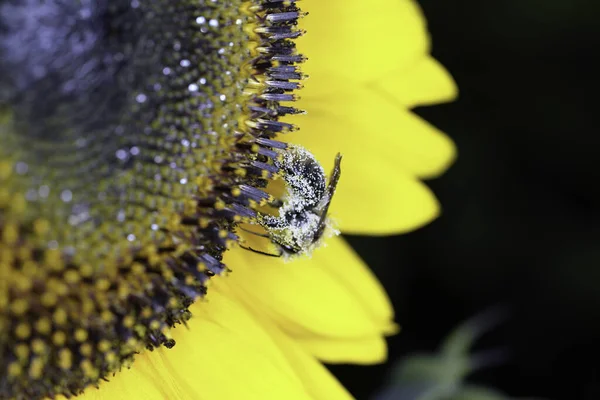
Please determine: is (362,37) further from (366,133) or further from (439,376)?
(439,376)

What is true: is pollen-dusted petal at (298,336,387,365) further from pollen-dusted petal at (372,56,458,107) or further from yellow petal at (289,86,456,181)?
pollen-dusted petal at (372,56,458,107)

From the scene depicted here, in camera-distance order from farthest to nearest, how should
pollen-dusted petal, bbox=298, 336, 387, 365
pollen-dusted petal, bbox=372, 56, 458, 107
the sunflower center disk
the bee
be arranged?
pollen-dusted petal, bbox=372, 56, 458, 107 < pollen-dusted petal, bbox=298, 336, 387, 365 < the bee < the sunflower center disk

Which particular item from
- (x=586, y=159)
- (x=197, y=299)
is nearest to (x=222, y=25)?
(x=197, y=299)

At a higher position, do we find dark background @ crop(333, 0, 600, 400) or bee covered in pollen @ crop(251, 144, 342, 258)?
dark background @ crop(333, 0, 600, 400)

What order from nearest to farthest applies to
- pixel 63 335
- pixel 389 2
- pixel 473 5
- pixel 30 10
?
pixel 30 10, pixel 63 335, pixel 389 2, pixel 473 5

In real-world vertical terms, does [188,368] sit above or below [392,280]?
below

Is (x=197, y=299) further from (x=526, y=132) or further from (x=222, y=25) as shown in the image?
(x=526, y=132)

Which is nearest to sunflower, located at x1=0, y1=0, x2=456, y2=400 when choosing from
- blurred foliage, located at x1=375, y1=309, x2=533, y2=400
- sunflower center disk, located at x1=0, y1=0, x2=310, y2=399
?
sunflower center disk, located at x1=0, y1=0, x2=310, y2=399
